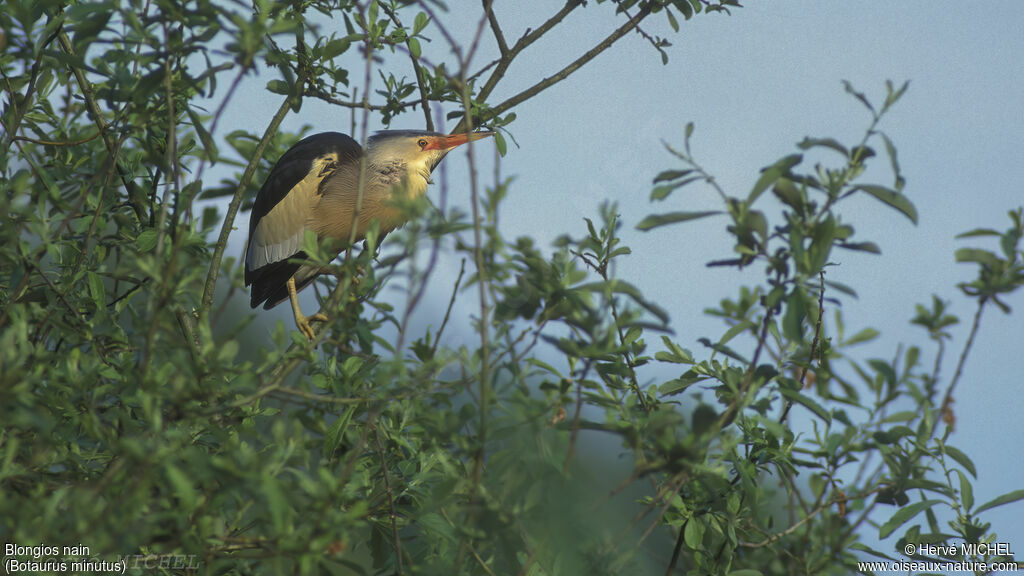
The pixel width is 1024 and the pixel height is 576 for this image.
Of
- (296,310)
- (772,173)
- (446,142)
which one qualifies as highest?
(446,142)

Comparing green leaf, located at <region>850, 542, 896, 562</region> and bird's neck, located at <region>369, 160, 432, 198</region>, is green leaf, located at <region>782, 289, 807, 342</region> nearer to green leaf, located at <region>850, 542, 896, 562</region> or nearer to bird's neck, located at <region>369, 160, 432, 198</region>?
green leaf, located at <region>850, 542, 896, 562</region>

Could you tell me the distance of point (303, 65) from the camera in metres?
3.04

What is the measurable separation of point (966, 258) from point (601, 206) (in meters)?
0.77

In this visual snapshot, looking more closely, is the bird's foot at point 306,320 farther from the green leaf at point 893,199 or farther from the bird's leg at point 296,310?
the green leaf at point 893,199

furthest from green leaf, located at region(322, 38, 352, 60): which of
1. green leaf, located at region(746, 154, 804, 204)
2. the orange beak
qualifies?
the orange beak

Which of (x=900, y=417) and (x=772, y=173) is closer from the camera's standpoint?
(x=772, y=173)

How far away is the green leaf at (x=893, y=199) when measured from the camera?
155 cm

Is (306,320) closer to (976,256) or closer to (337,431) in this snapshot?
(337,431)

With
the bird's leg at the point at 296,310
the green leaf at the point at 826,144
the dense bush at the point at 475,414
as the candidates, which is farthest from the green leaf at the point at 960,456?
the bird's leg at the point at 296,310

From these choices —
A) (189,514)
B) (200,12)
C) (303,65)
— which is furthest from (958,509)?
(303,65)

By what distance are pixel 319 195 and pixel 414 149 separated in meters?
0.61

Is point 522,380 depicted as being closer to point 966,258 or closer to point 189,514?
point 189,514

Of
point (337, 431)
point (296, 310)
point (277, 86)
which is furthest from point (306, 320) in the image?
point (337, 431)

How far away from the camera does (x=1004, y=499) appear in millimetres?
1989
